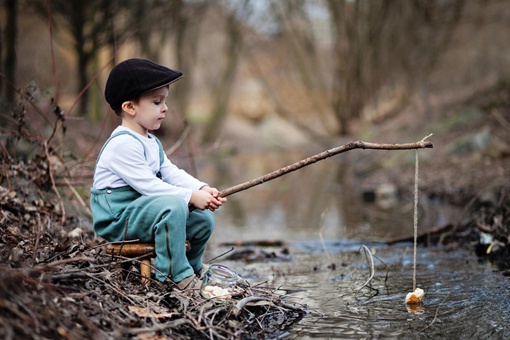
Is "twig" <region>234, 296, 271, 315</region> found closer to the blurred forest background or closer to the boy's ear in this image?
the boy's ear

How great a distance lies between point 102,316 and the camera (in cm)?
297

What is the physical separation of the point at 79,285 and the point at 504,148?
8.11 meters

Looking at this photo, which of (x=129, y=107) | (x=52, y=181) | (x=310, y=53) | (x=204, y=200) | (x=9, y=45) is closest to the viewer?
(x=204, y=200)

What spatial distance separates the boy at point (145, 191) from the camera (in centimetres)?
369

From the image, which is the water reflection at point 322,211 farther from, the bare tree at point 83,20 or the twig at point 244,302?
the bare tree at point 83,20

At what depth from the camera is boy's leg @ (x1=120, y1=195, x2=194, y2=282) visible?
365 centimetres

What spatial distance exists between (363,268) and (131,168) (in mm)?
2200

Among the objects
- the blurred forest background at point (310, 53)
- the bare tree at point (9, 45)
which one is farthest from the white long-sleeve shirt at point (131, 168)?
the blurred forest background at point (310, 53)

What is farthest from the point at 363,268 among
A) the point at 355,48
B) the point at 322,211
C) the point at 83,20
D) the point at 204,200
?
the point at 355,48

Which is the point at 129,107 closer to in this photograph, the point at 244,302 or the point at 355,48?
the point at 244,302

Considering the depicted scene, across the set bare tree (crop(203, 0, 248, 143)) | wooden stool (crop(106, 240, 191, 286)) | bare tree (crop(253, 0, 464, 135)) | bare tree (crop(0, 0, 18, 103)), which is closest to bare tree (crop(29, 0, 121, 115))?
bare tree (crop(0, 0, 18, 103))

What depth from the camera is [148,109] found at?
389cm

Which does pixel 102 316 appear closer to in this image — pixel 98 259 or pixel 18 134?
pixel 98 259

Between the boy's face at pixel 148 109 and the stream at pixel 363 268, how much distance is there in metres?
1.34
